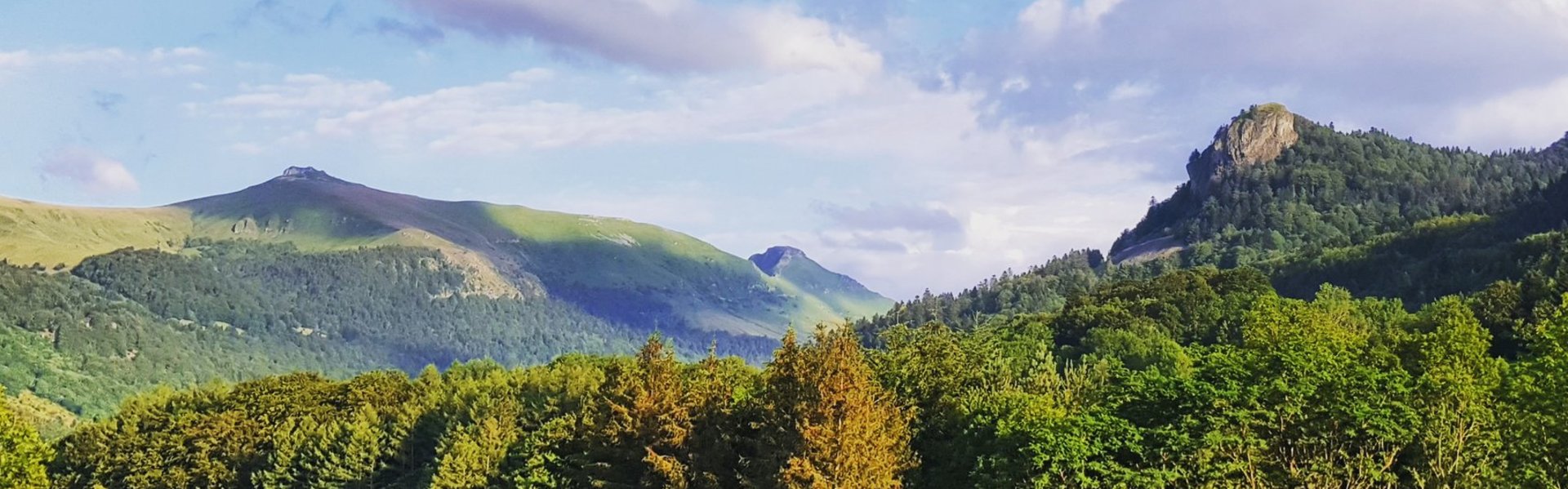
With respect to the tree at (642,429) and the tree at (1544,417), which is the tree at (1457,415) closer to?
the tree at (1544,417)

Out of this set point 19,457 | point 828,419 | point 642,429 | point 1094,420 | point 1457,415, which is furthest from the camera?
point 19,457

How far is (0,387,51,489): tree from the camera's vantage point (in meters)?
68.5

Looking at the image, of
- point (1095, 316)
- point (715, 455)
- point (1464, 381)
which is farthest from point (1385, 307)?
point (715, 455)

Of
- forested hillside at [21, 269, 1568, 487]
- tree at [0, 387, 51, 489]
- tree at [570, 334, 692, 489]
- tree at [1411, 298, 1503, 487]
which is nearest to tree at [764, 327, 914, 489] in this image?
forested hillside at [21, 269, 1568, 487]

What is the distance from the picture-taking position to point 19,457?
68.8 metres

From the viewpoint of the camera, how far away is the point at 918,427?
67125 millimetres

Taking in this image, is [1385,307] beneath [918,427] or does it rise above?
above

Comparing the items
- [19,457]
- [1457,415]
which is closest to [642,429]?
[19,457]

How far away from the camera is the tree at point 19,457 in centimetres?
6850

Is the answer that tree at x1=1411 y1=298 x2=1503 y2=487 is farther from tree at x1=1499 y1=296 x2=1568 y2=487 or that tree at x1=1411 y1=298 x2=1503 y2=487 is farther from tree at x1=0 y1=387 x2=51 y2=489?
tree at x1=0 y1=387 x2=51 y2=489

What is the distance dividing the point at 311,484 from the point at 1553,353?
97.8m

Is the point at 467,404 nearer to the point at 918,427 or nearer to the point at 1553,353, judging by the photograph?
the point at 918,427

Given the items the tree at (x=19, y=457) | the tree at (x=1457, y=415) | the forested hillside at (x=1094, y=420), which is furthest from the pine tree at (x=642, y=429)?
the tree at (x=1457, y=415)

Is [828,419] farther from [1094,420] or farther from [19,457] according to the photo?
[19,457]
